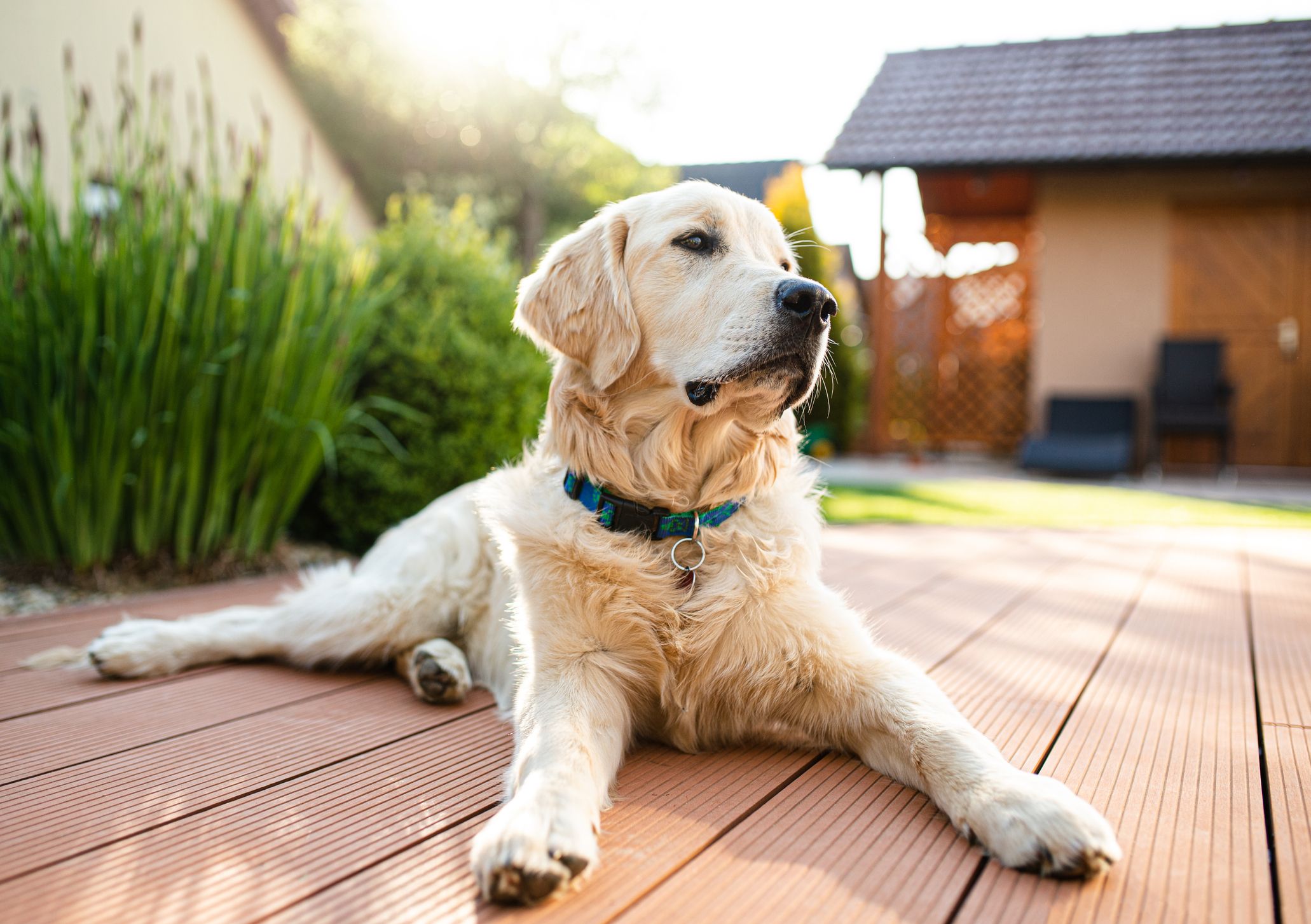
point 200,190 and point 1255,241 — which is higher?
point 1255,241

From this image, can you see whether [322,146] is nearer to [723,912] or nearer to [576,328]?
[576,328]

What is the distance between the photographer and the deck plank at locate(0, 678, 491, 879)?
135 cm

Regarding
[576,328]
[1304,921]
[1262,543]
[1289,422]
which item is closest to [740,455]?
[576,328]

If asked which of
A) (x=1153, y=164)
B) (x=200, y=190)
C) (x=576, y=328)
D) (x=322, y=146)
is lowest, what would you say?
(x=576, y=328)

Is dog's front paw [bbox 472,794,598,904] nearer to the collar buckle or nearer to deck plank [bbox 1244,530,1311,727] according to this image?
the collar buckle

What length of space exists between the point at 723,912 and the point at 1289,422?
34.5ft

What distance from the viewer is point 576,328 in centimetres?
192

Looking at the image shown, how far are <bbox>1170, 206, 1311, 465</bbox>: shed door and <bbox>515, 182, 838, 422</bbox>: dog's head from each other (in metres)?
9.33

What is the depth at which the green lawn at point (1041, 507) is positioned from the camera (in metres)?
5.44

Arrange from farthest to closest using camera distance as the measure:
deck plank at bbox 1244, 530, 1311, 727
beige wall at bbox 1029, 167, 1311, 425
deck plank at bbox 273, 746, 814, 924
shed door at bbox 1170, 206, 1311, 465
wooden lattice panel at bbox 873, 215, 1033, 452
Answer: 1. wooden lattice panel at bbox 873, 215, 1033, 452
2. beige wall at bbox 1029, 167, 1311, 425
3. shed door at bbox 1170, 206, 1311, 465
4. deck plank at bbox 1244, 530, 1311, 727
5. deck plank at bbox 273, 746, 814, 924

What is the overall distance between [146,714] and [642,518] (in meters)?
1.19

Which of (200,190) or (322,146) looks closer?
(200,190)

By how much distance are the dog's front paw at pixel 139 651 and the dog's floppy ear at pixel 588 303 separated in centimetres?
125

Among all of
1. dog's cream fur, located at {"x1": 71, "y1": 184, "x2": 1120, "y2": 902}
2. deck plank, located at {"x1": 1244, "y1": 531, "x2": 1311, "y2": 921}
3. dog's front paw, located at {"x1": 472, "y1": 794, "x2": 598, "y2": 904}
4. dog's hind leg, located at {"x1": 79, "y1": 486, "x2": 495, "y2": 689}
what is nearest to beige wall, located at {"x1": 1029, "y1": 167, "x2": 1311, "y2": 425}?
deck plank, located at {"x1": 1244, "y1": 531, "x2": 1311, "y2": 921}
